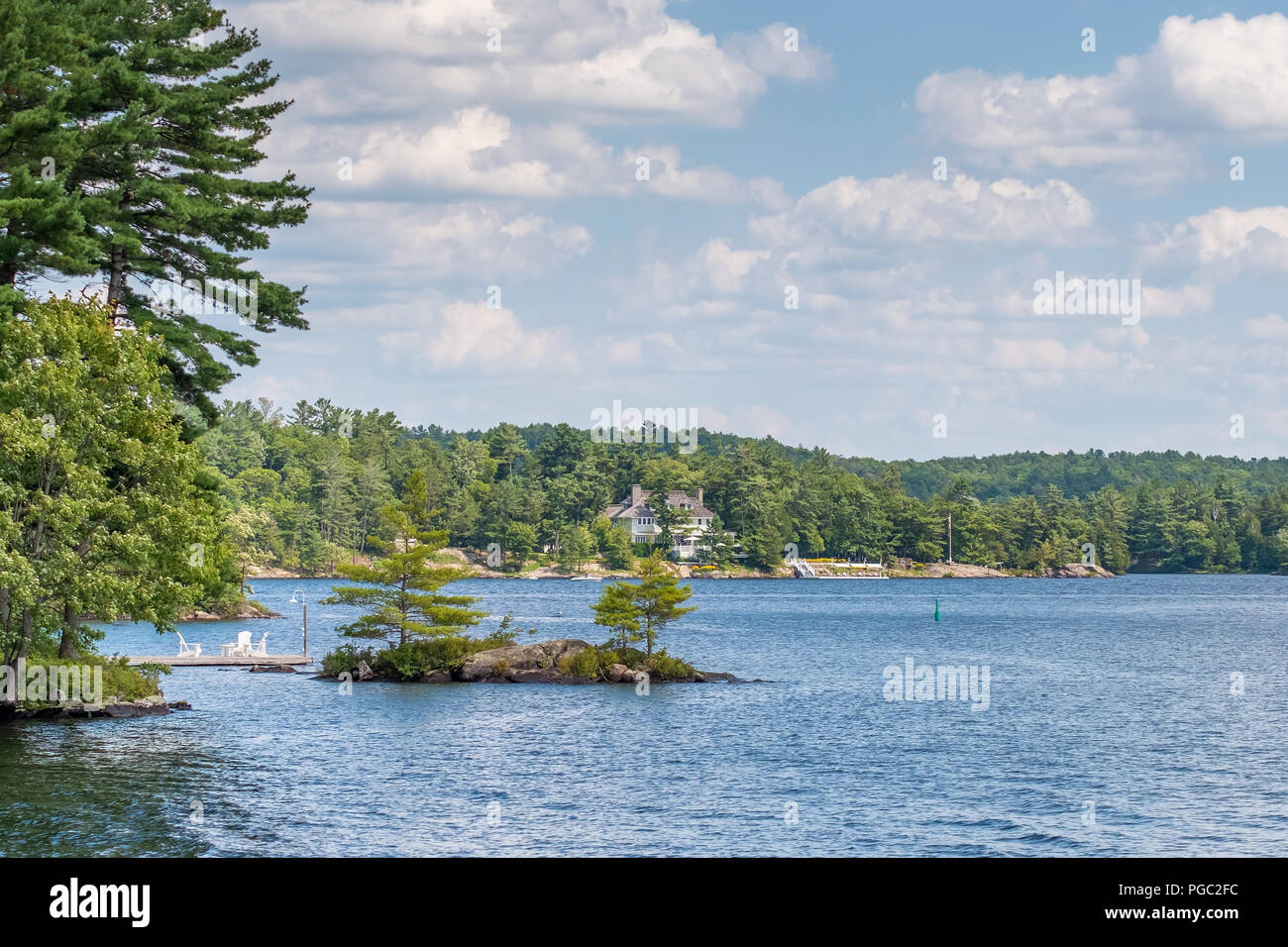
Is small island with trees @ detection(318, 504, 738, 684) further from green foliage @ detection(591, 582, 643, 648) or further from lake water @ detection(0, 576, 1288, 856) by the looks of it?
lake water @ detection(0, 576, 1288, 856)

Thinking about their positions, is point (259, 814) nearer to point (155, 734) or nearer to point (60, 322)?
point (155, 734)

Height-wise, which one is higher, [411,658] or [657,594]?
[657,594]

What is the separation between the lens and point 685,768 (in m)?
39.4

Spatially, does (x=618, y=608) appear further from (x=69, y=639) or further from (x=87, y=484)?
(x=87, y=484)

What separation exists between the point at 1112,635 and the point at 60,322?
85.9 meters

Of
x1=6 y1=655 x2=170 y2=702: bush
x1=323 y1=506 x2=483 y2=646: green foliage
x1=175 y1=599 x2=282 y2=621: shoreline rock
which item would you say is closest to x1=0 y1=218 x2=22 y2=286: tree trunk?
x1=6 y1=655 x2=170 y2=702: bush

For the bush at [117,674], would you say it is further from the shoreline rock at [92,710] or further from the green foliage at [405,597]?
the green foliage at [405,597]

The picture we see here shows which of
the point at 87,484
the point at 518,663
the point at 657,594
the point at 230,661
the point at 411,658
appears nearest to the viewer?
the point at 87,484

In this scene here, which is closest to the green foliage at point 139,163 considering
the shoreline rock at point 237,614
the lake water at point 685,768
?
the lake water at point 685,768

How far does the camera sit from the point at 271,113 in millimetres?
44594

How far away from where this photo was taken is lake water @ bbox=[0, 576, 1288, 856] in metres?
28.8

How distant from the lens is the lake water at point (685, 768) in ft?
94.4

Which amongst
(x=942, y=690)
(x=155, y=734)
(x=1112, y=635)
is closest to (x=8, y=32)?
(x=155, y=734)

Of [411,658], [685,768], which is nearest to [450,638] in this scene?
[411,658]
